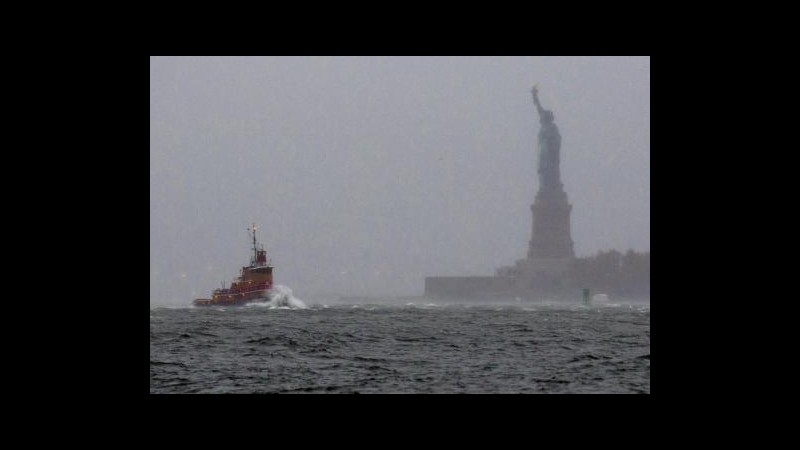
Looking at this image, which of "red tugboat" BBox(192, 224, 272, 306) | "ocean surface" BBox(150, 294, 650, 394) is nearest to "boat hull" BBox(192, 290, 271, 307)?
"red tugboat" BBox(192, 224, 272, 306)

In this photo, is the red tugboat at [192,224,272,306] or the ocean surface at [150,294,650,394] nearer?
the ocean surface at [150,294,650,394]

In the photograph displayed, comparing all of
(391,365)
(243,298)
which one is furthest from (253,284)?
(391,365)

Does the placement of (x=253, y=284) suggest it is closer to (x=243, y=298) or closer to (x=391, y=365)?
(x=243, y=298)

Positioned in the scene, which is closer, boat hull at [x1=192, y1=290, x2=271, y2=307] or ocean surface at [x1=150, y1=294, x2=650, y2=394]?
ocean surface at [x1=150, y1=294, x2=650, y2=394]

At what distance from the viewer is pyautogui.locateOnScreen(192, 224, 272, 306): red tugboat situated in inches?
4941

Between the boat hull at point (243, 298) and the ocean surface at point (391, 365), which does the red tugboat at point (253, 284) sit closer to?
the boat hull at point (243, 298)

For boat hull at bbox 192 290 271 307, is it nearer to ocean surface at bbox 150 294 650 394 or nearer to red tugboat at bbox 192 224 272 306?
red tugboat at bbox 192 224 272 306

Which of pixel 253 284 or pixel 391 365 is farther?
pixel 253 284

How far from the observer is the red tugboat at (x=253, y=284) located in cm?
12550

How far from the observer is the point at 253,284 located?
126 metres

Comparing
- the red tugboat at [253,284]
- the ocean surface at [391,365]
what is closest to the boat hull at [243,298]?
the red tugboat at [253,284]
